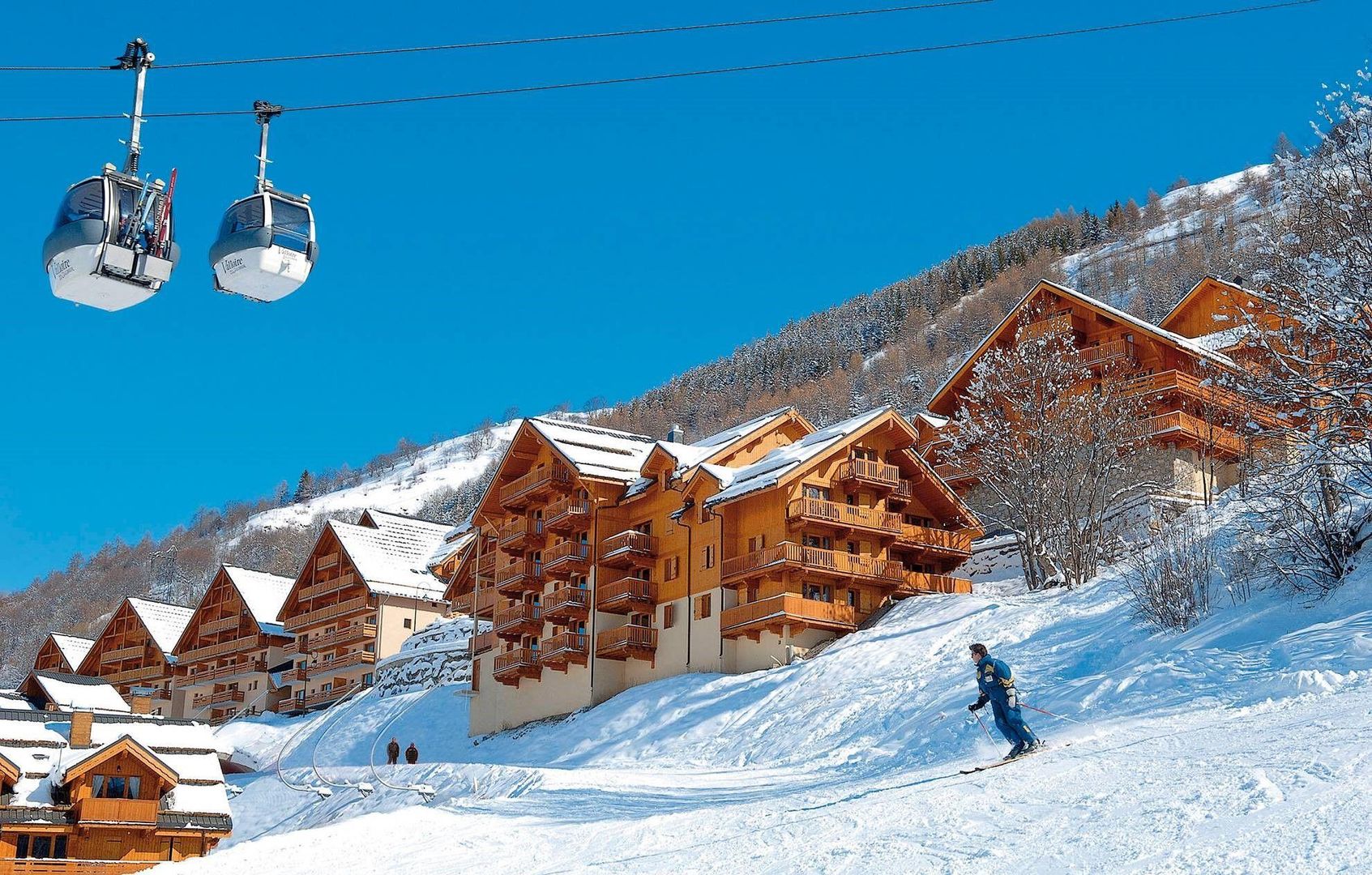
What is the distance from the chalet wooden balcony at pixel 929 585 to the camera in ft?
152

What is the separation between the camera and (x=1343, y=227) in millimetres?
26156

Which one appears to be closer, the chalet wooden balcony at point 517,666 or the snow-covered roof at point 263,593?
the chalet wooden balcony at point 517,666

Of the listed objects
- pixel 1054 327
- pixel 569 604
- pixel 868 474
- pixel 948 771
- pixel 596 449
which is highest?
pixel 1054 327

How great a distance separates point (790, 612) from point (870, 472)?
246 inches

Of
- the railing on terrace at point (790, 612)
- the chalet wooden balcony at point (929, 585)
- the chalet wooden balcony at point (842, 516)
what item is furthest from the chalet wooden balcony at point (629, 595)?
the chalet wooden balcony at point (929, 585)

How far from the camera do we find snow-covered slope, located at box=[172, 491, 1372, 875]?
45.6 feet

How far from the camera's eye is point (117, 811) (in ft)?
146

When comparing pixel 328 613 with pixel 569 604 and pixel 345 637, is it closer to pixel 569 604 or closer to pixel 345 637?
pixel 345 637

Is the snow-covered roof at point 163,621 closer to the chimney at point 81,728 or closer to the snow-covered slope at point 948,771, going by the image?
the chimney at point 81,728

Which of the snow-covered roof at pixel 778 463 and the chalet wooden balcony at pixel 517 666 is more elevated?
the snow-covered roof at pixel 778 463

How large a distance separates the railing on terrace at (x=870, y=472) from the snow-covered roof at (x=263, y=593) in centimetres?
4395

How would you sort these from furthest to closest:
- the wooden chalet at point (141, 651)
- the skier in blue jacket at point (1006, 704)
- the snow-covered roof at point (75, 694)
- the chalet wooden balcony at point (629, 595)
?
the wooden chalet at point (141, 651)
the snow-covered roof at point (75, 694)
the chalet wooden balcony at point (629, 595)
the skier in blue jacket at point (1006, 704)

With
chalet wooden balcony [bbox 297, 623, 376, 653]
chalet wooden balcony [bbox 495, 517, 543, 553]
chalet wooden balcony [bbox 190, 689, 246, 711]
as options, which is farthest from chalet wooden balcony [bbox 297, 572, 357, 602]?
chalet wooden balcony [bbox 495, 517, 543, 553]

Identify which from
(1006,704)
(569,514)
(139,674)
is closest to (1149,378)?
(569,514)
